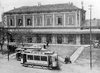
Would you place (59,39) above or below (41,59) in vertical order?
above

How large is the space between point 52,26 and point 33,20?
4.81 meters

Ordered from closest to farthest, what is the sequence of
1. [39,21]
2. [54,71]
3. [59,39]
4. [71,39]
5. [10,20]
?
[54,71] → [71,39] → [59,39] → [39,21] → [10,20]

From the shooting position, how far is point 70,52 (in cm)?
3150

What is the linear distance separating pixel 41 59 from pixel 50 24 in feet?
61.8

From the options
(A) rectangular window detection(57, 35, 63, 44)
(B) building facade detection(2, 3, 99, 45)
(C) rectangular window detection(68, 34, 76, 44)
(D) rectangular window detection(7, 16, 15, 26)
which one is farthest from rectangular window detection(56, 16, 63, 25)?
(D) rectangular window detection(7, 16, 15, 26)

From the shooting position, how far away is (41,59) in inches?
956

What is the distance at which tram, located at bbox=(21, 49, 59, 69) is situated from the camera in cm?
2366

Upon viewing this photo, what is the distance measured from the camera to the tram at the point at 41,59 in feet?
77.6

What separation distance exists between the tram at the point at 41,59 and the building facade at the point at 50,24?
12.8m

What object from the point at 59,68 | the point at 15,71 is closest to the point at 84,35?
the point at 59,68

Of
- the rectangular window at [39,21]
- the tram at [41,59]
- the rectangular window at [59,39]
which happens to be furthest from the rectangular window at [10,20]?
the tram at [41,59]

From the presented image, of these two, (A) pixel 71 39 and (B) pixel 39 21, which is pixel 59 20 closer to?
(B) pixel 39 21

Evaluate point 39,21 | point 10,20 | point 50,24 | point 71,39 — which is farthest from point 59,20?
point 10,20

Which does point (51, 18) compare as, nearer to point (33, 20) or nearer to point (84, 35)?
point (33, 20)
